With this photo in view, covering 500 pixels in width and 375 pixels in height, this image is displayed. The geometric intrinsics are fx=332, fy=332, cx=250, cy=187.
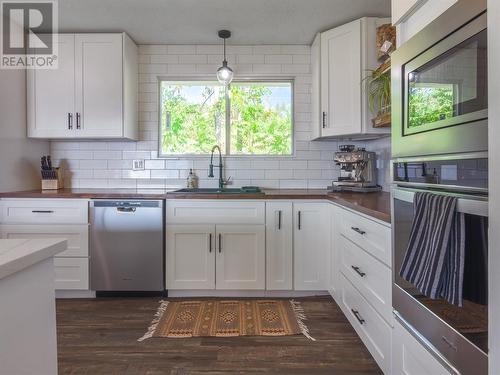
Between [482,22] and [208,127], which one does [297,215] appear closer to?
[208,127]

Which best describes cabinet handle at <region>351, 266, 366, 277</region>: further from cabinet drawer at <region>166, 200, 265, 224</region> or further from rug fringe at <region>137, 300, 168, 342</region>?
rug fringe at <region>137, 300, 168, 342</region>

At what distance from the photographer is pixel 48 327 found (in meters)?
0.85

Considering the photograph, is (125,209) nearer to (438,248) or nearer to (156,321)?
(156,321)

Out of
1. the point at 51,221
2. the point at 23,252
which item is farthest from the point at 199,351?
the point at 51,221

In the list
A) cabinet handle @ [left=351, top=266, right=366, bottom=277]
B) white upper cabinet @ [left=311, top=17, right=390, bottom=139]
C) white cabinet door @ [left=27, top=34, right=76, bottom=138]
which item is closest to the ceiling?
white upper cabinet @ [left=311, top=17, right=390, bottom=139]

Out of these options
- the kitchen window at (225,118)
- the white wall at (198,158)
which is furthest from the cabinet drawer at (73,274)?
the kitchen window at (225,118)

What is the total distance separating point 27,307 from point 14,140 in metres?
2.57

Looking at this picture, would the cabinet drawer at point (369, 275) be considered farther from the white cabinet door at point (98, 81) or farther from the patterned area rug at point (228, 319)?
the white cabinet door at point (98, 81)

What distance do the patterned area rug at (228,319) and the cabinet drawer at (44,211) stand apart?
971 millimetres

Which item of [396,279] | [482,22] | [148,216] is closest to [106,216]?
[148,216]

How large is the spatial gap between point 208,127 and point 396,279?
2.35m

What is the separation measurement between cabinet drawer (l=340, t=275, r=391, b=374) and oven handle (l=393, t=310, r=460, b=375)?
20 cm

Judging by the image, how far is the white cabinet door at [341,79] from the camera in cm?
261

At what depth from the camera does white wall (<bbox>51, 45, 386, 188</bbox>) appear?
318cm
